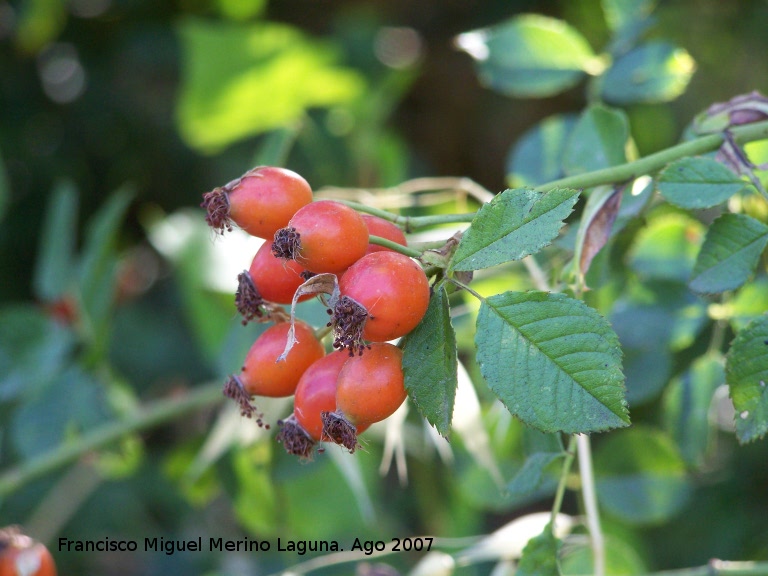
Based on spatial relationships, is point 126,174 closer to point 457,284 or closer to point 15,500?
point 15,500

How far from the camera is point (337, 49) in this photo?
2580mm

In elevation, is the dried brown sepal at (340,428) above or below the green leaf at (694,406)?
above

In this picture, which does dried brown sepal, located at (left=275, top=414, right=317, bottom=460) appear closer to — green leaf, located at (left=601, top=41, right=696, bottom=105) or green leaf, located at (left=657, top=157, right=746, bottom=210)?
green leaf, located at (left=657, top=157, right=746, bottom=210)

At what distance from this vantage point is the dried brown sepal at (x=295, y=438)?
79 centimetres

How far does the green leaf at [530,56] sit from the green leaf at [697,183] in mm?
616

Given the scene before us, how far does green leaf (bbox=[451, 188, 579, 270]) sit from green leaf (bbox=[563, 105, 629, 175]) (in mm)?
383

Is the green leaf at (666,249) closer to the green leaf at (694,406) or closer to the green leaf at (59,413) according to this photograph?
the green leaf at (694,406)

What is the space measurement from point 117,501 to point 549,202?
1979mm

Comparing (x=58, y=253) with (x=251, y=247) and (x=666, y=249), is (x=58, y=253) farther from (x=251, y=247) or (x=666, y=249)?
(x=666, y=249)

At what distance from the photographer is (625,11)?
4.46 feet

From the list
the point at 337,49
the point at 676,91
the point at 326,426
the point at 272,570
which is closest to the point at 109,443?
the point at 272,570

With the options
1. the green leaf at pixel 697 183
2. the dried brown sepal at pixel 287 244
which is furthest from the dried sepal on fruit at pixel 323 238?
the green leaf at pixel 697 183

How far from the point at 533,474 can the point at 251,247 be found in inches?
35.3

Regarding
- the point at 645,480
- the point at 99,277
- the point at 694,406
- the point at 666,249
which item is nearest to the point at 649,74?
the point at 666,249
